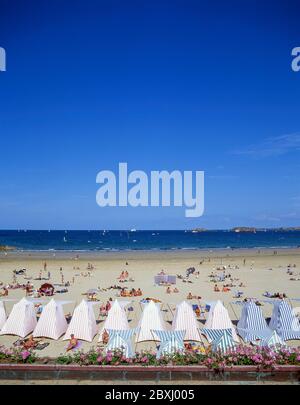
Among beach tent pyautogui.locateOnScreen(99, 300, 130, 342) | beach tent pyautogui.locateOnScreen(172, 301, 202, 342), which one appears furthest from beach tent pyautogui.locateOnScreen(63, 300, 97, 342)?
beach tent pyautogui.locateOnScreen(172, 301, 202, 342)

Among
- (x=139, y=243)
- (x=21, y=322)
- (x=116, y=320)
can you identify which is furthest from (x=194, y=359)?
(x=139, y=243)

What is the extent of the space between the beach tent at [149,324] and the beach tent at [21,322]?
14.5ft

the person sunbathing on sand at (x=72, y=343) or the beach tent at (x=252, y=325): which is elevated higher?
the beach tent at (x=252, y=325)

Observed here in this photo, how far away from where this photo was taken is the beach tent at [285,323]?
538 inches

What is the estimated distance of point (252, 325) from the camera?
45.4 ft

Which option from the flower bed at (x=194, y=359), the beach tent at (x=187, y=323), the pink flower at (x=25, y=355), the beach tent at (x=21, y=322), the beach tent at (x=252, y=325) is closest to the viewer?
the flower bed at (x=194, y=359)

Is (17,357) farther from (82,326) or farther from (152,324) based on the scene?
(152,324)

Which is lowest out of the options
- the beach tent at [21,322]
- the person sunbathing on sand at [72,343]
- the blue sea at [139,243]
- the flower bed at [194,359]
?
the person sunbathing on sand at [72,343]

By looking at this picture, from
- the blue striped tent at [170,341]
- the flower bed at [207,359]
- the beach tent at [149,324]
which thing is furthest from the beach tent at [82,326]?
the flower bed at [207,359]

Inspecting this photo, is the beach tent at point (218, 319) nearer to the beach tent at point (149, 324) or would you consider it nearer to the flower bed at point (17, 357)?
the beach tent at point (149, 324)
